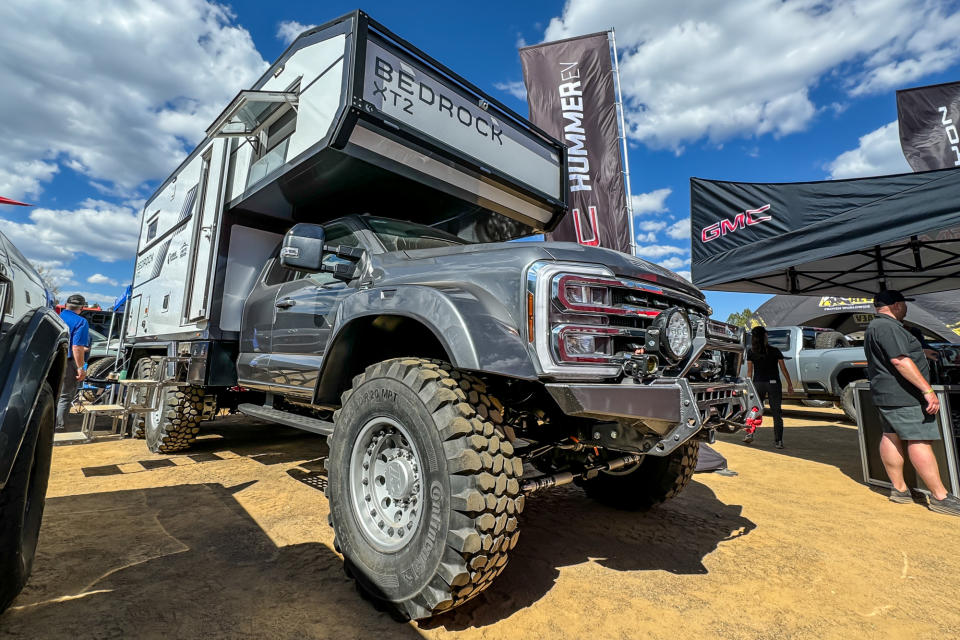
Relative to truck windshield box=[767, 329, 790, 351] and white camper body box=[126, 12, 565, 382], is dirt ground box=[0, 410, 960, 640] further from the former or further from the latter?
truck windshield box=[767, 329, 790, 351]

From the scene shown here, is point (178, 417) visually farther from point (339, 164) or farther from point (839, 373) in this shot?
point (839, 373)

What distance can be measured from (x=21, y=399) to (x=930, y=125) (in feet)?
42.8

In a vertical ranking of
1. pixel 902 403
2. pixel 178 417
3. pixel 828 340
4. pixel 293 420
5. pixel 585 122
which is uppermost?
pixel 585 122

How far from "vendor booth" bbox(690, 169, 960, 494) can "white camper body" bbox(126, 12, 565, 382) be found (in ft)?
8.20

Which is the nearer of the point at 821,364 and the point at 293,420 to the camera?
the point at 293,420

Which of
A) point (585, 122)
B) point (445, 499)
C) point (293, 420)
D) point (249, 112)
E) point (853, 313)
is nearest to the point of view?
point (445, 499)

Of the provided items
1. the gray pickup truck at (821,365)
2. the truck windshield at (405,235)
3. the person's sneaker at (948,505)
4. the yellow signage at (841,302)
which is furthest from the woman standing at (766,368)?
the yellow signage at (841,302)

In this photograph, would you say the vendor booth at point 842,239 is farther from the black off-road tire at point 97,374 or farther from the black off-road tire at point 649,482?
the black off-road tire at point 97,374

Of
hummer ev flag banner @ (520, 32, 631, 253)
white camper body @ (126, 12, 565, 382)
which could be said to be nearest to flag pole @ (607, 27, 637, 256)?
hummer ev flag banner @ (520, 32, 631, 253)

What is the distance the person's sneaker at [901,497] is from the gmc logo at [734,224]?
2995 mm

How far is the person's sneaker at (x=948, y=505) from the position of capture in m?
3.87

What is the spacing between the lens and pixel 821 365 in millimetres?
10148

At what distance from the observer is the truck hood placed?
217 centimetres

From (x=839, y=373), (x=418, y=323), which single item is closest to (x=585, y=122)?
(x=839, y=373)
